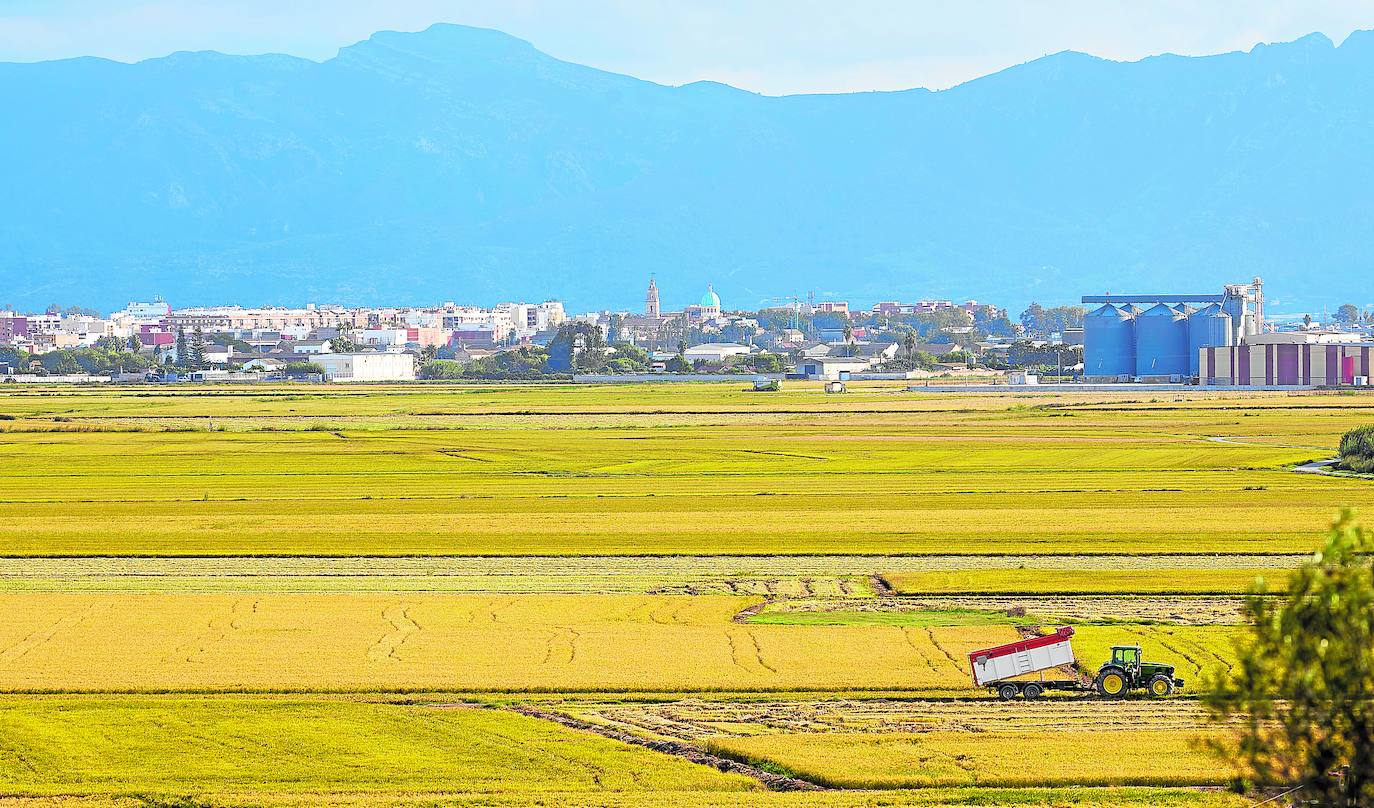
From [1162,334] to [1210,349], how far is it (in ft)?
46.7

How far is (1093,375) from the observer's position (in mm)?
143375

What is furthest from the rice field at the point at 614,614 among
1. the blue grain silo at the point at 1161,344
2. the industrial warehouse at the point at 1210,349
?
the blue grain silo at the point at 1161,344

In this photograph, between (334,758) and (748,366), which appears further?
(748,366)

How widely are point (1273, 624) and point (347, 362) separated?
158771 mm

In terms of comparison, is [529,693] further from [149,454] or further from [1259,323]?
[1259,323]

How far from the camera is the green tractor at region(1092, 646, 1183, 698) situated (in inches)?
822

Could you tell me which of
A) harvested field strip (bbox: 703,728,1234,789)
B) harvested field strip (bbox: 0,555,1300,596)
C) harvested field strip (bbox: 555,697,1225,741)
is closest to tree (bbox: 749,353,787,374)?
harvested field strip (bbox: 0,555,1300,596)

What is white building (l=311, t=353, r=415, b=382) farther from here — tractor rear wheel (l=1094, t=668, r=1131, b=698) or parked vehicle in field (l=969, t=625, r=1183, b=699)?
tractor rear wheel (l=1094, t=668, r=1131, b=698)

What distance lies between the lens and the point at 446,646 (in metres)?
24.4

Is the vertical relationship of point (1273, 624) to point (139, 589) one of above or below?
above

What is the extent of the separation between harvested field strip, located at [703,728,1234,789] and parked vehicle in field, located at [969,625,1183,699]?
1.80 meters

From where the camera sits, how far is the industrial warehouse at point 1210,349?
393ft

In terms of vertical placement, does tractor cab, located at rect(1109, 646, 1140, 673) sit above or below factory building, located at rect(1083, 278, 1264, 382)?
below

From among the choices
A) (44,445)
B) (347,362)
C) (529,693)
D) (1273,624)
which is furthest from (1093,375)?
(1273,624)
